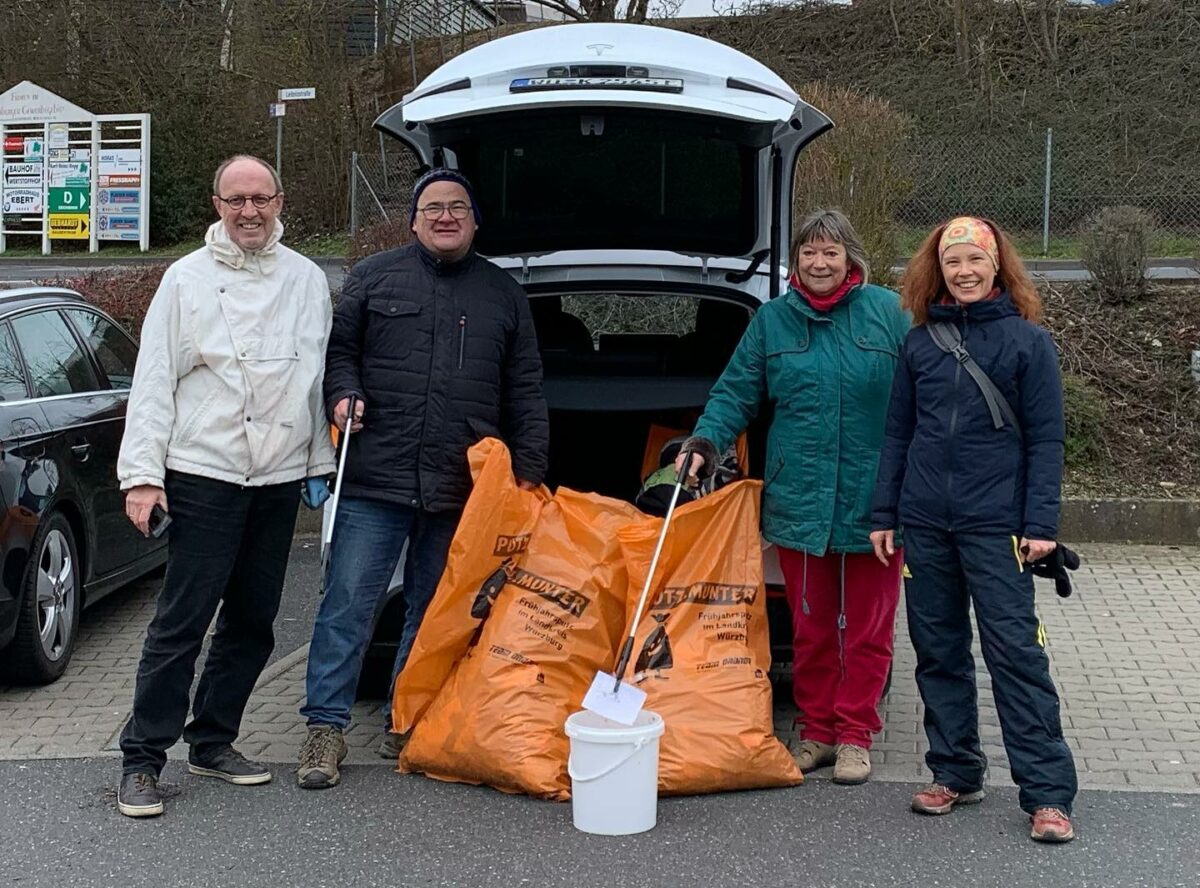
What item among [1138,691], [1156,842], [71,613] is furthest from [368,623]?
[1138,691]

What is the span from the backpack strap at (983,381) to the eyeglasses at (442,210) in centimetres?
154

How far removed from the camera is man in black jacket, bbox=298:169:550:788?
4422 millimetres

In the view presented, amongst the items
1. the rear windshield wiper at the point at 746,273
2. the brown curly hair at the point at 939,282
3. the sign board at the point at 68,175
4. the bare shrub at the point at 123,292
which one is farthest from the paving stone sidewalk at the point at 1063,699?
the sign board at the point at 68,175

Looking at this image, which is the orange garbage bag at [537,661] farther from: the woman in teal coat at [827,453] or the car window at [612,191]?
the car window at [612,191]

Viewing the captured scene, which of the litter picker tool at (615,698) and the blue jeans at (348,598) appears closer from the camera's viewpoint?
the litter picker tool at (615,698)

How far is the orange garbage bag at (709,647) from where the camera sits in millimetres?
4242

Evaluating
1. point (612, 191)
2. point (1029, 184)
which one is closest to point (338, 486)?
point (612, 191)

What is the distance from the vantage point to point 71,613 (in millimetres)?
5680

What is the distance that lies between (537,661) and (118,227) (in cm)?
2147

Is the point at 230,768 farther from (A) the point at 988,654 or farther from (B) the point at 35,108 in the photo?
(B) the point at 35,108

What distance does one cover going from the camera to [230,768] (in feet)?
14.6

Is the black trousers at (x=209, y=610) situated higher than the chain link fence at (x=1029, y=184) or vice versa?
the chain link fence at (x=1029, y=184)

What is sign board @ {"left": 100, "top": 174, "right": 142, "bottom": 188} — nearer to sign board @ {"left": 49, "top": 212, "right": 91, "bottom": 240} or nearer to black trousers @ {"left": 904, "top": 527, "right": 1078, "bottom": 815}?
sign board @ {"left": 49, "top": 212, "right": 91, "bottom": 240}

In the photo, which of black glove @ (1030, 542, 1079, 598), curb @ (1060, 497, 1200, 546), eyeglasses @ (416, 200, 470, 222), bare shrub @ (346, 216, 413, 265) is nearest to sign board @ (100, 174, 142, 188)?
bare shrub @ (346, 216, 413, 265)
